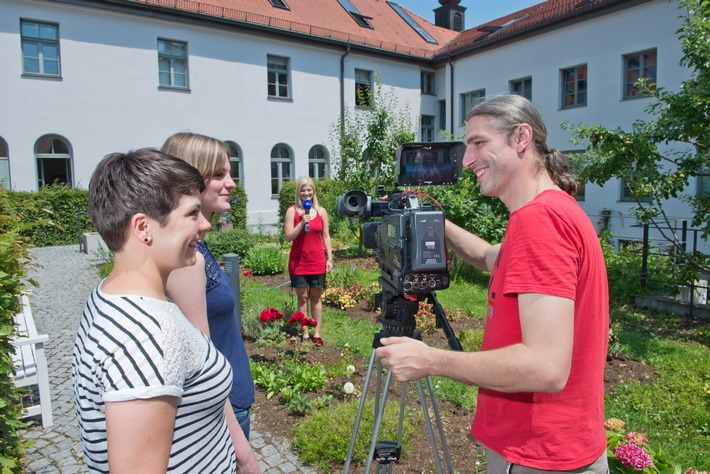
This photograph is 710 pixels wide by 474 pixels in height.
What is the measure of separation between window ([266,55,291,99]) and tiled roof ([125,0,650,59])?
48.7 inches

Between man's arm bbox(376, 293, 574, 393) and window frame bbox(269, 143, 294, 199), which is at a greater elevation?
window frame bbox(269, 143, 294, 199)

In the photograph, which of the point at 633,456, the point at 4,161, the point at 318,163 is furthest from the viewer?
the point at 318,163

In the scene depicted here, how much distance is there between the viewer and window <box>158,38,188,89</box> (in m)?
17.1

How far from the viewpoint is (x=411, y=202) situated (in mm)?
1982

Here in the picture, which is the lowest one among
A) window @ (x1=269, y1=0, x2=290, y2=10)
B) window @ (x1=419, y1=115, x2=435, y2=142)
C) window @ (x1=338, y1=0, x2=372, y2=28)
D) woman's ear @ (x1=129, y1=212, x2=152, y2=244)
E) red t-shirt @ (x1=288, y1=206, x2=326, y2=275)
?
red t-shirt @ (x1=288, y1=206, x2=326, y2=275)

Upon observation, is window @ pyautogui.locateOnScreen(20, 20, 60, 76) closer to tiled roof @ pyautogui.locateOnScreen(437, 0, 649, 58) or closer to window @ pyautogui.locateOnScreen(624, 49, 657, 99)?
tiled roof @ pyautogui.locateOnScreen(437, 0, 649, 58)

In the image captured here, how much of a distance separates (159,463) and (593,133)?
258 inches

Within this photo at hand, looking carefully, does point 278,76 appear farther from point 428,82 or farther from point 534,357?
point 534,357

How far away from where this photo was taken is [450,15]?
2825 cm

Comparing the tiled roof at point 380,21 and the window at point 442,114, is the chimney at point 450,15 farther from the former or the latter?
the window at point 442,114

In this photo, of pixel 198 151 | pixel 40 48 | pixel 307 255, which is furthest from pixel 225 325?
pixel 40 48

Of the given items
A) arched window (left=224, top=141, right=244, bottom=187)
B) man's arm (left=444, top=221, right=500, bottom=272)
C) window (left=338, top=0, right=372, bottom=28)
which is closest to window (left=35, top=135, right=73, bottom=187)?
arched window (left=224, top=141, right=244, bottom=187)

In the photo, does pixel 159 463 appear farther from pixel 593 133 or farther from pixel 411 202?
pixel 593 133

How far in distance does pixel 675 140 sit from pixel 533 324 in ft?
18.8
